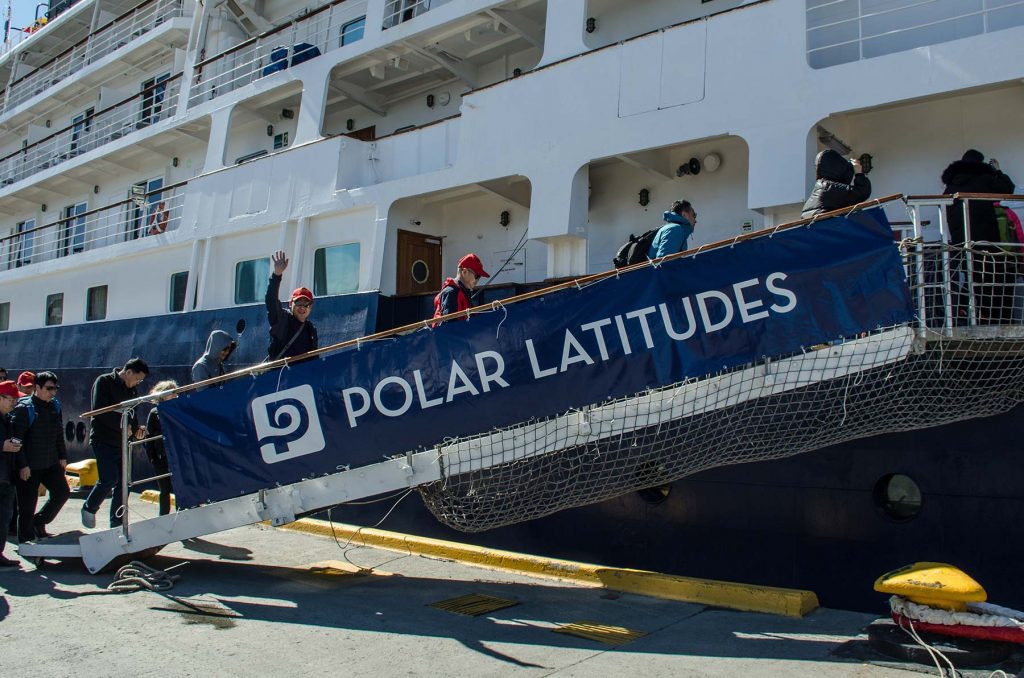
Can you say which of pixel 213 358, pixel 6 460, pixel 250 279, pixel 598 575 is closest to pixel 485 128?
pixel 213 358

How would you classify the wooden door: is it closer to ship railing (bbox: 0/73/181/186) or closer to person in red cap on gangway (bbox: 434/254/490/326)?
→ person in red cap on gangway (bbox: 434/254/490/326)

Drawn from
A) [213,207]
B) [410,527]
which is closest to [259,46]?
[213,207]

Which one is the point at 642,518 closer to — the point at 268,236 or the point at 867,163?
the point at 867,163

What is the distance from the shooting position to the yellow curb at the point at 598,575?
5.76 meters

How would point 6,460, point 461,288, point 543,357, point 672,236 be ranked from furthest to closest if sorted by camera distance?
point 6,460, point 461,288, point 672,236, point 543,357

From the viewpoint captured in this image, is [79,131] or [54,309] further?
[79,131]

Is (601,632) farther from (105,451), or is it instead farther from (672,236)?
(105,451)

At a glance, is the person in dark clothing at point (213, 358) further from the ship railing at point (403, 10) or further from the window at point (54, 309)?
the window at point (54, 309)

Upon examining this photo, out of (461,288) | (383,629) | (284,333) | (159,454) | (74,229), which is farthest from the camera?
(74,229)

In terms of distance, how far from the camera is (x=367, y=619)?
18.8 feet

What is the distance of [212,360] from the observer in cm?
798

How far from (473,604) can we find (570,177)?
4022 millimetres

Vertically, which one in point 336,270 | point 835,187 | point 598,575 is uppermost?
point 336,270

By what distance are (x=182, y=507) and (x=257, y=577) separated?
886mm
